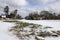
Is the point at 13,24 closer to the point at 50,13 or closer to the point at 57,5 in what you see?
the point at 50,13

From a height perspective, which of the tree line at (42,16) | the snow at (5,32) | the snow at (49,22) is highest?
the tree line at (42,16)

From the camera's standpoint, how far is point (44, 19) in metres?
1.59

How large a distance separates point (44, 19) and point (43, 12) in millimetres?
104

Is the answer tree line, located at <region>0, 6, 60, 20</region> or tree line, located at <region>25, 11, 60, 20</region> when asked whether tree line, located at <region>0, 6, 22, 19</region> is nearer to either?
tree line, located at <region>0, 6, 60, 20</region>

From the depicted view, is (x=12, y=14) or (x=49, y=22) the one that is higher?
(x=12, y=14)

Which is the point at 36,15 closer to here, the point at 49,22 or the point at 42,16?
the point at 42,16

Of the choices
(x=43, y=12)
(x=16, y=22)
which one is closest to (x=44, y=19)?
(x=43, y=12)

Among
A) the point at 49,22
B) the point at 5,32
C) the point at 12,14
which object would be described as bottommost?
the point at 5,32

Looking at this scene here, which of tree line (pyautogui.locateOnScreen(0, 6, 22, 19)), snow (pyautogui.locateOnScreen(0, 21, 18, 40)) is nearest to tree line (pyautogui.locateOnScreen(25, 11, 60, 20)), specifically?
tree line (pyautogui.locateOnScreen(0, 6, 22, 19))

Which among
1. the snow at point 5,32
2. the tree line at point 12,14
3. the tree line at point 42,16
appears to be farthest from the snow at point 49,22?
the snow at point 5,32

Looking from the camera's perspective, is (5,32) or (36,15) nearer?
(5,32)

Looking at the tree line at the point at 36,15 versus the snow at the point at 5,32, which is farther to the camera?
the tree line at the point at 36,15

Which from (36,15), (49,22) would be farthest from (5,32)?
(49,22)

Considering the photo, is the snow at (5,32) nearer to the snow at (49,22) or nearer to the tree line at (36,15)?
the tree line at (36,15)
